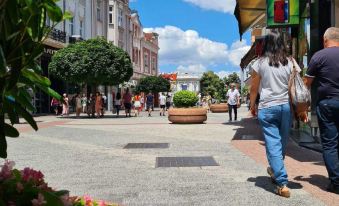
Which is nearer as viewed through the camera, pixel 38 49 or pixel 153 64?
pixel 38 49

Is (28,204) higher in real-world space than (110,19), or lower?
lower

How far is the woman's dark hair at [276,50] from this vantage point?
219 inches

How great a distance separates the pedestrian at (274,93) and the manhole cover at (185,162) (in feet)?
7.08

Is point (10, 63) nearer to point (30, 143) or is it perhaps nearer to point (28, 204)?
point (28, 204)

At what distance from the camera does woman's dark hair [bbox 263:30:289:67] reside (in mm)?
5570

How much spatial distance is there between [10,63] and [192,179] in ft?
15.5

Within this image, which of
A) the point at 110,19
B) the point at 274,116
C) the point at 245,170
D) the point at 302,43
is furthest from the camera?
the point at 110,19

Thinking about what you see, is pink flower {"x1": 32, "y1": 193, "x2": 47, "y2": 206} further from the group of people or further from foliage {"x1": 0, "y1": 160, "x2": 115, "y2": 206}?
the group of people

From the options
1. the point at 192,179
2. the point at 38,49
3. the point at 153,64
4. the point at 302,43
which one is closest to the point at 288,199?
the point at 192,179

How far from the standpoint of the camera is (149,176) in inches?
258

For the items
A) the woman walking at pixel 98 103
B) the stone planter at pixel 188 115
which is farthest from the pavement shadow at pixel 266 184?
the woman walking at pixel 98 103

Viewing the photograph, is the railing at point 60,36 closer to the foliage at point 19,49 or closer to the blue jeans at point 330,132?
the blue jeans at point 330,132

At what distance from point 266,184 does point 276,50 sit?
1.55 metres

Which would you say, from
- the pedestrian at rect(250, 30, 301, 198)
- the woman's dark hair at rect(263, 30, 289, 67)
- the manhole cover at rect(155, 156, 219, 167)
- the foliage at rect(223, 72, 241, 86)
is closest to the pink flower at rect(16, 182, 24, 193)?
the pedestrian at rect(250, 30, 301, 198)
